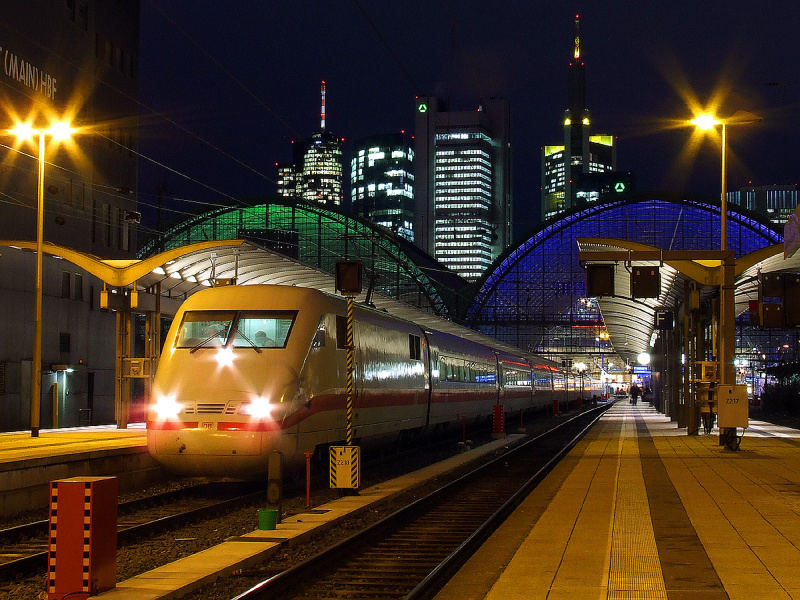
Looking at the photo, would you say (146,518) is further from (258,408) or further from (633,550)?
(633,550)

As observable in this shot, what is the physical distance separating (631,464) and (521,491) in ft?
23.1

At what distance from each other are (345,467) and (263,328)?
9.08ft

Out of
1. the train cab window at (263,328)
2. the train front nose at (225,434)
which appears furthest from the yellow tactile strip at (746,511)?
the train cab window at (263,328)

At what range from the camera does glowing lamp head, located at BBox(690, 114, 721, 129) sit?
28.9 meters

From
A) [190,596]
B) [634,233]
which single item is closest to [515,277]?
[634,233]

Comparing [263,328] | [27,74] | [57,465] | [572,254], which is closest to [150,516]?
[57,465]

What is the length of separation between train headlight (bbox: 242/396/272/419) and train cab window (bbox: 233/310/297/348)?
1290 millimetres

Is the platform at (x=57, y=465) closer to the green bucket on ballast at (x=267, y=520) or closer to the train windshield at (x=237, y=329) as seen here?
the train windshield at (x=237, y=329)

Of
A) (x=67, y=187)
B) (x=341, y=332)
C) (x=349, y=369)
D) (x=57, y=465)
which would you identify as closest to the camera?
(x=57, y=465)

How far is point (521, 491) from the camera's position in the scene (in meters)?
18.3

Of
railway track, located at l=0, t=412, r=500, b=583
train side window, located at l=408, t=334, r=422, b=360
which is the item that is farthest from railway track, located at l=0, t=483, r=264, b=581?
train side window, located at l=408, t=334, r=422, b=360

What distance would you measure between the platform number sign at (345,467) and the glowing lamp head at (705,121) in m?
16.1

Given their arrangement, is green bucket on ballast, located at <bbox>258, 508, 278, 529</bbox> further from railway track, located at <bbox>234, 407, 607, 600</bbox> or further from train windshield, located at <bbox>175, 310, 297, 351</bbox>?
train windshield, located at <bbox>175, 310, 297, 351</bbox>

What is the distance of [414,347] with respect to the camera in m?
27.1
